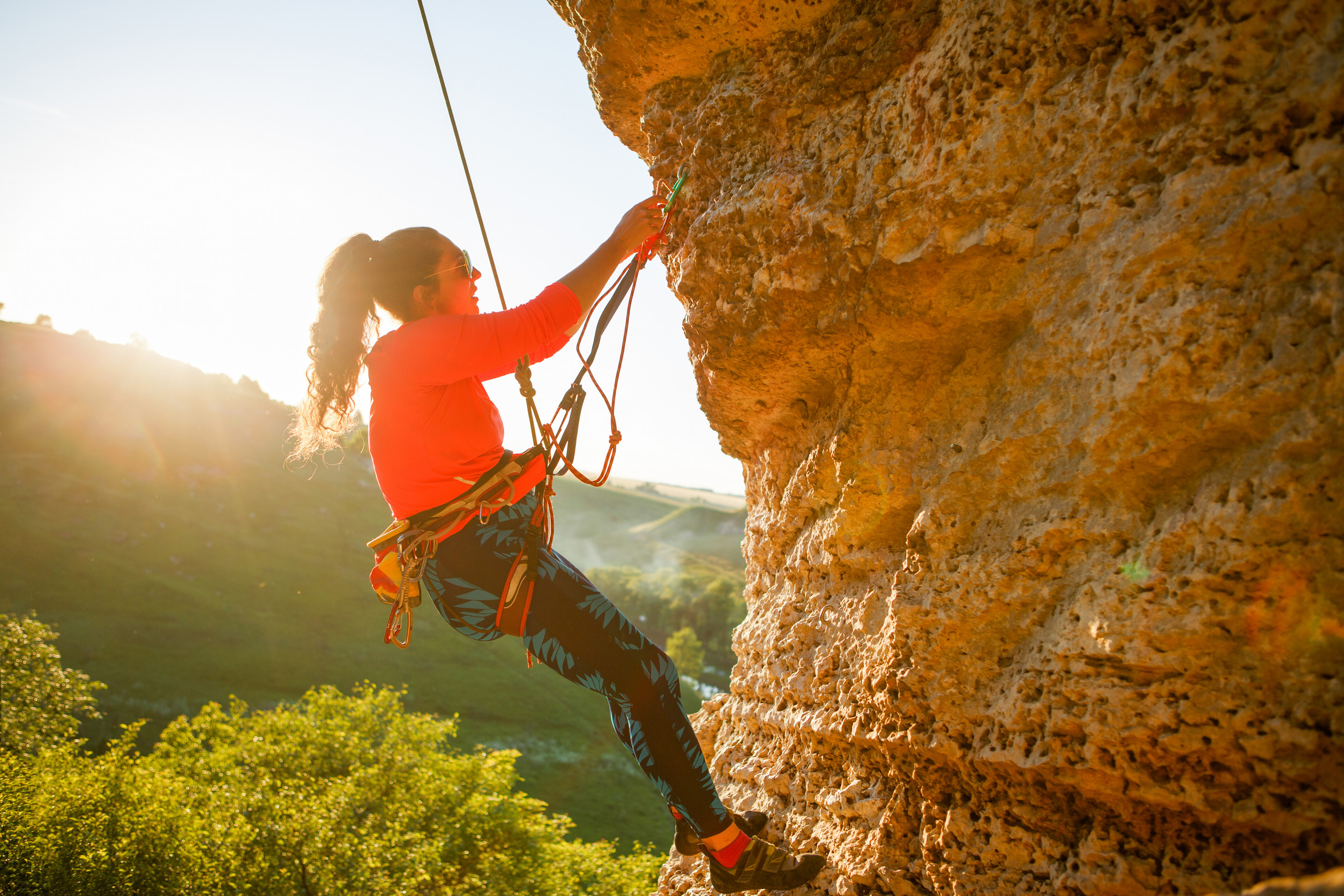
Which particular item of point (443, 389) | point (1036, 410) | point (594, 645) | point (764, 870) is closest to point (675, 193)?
point (443, 389)

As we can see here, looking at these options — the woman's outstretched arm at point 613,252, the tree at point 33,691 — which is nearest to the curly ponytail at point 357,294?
the woman's outstretched arm at point 613,252

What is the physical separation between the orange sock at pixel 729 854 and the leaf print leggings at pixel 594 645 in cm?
9

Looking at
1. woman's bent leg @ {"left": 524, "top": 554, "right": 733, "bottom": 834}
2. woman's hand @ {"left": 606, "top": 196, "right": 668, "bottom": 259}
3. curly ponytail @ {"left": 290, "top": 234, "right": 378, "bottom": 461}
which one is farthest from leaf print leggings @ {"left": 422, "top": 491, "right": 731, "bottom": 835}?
woman's hand @ {"left": 606, "top": 196, "right": 668, "bottom": 259}

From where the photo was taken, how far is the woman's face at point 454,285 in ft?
9.50

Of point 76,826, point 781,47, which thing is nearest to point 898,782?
point 781,47

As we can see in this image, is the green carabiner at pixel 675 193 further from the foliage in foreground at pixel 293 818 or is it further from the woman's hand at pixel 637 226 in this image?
the foliage in foreground at pixel 293 818

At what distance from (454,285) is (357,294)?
0.36 metres

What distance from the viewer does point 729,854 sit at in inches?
107

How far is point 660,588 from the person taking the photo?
68.3 m

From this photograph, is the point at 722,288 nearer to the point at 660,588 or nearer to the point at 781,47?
the point at 781,47

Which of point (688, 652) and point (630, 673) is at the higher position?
point (630, 673)

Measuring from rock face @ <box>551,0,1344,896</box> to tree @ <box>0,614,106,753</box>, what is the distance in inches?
782

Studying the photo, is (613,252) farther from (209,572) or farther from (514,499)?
(209,572)

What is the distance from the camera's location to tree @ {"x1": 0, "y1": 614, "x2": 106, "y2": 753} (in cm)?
1659
